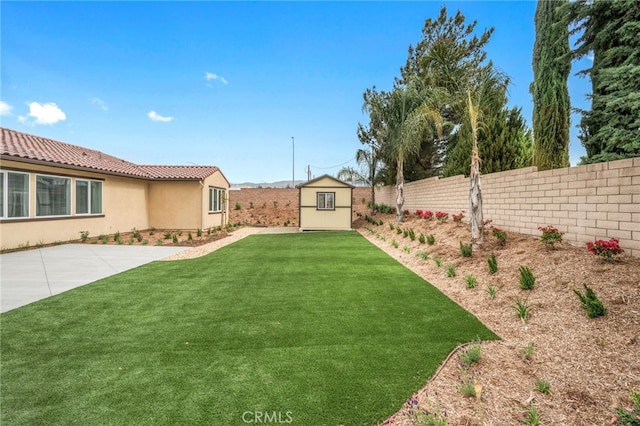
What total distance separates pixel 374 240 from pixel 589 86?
331 inches

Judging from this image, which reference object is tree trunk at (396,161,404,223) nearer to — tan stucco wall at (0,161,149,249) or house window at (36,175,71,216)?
tan stucco wall at (0,161,149,249)

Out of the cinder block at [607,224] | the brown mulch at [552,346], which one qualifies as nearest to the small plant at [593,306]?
the brown mulch at [552,346]

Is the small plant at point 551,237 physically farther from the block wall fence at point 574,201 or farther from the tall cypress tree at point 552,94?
the tall cypress tree at point 552,94

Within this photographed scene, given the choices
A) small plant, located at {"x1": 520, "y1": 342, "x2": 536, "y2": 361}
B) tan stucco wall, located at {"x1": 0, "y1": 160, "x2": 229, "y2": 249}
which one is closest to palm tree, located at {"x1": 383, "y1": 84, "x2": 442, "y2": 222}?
tan stucco wall, located at {"x1": 0, "y1": 160, "x2": 229, "y2": 249}

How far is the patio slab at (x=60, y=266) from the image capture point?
5227mm

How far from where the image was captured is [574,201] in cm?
554

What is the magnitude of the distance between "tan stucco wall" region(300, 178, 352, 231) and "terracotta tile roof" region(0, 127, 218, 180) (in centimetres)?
538

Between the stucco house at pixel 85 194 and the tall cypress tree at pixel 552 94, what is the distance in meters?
14.0

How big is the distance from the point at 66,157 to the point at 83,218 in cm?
230

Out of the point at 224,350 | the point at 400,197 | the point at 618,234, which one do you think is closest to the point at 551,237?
the point at 618,234

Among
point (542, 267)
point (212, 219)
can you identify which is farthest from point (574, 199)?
point (212, 219)

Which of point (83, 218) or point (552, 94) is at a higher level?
point (552, 94)

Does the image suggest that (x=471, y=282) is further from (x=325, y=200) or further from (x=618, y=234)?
(x=325, y=200)

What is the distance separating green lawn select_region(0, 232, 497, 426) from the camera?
2.38m
